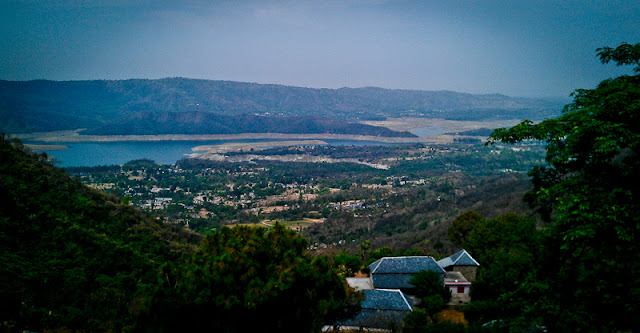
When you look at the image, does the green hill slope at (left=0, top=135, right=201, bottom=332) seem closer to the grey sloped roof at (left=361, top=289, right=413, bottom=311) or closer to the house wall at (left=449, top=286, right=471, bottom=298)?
the grey sloped roof at (left=361, top=289, right=413, bottom=311)

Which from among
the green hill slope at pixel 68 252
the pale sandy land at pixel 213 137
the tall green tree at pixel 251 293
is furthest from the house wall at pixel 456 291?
the pale sandy land at pixel 213 137

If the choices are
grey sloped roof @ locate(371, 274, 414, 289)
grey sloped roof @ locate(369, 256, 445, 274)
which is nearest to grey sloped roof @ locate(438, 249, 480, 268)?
grey sloped roof @ locate(369, 256, 445, 274)

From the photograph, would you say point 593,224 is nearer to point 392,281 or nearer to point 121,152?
point 392,281

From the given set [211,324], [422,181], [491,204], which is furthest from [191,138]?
[211,324]

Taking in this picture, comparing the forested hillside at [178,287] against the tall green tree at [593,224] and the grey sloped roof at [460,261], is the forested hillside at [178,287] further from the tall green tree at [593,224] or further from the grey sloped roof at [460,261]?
the grey sloped roof at [460,261]

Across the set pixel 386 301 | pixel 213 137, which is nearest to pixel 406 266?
pixel 386 301
